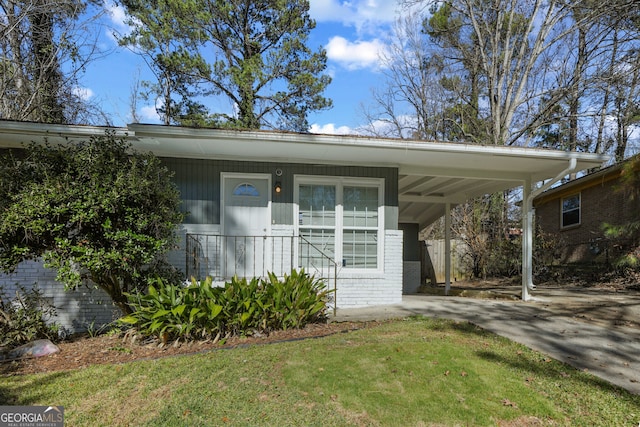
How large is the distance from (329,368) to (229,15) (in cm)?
1543

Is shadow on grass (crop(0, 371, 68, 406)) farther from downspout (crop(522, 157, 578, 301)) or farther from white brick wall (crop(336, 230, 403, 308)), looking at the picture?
downspout (crop(522, 157, 578, 301))

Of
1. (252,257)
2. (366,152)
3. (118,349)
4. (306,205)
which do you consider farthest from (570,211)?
(118,349)

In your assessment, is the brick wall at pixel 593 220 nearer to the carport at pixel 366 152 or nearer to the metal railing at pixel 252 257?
the carport at pixel 366 152

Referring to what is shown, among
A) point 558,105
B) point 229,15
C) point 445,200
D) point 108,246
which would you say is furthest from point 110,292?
point 558,105

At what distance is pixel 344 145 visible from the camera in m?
6.10

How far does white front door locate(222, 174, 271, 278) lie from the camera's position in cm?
710

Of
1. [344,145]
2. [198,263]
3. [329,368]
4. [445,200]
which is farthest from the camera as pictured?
[445,200]

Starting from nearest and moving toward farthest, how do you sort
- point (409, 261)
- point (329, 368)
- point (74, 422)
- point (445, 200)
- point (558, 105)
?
point (74, 422) < point (329, 368) < point (445, 200) < point (409, 261) < point (558, 105)

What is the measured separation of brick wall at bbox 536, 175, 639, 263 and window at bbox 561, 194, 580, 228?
0.19 metres

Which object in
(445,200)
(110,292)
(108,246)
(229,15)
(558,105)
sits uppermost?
(229,15)

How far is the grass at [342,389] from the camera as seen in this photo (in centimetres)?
300

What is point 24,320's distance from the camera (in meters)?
5.36

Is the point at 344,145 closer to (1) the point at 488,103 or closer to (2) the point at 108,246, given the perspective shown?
(2) the point at 108,246

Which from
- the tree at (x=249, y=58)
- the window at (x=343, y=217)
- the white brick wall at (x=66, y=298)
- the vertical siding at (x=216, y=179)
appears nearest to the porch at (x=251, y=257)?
the window at (x=343, y=217)
